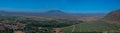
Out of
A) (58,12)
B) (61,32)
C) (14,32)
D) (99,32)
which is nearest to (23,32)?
(14,32)

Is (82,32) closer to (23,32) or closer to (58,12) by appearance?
(23,32)

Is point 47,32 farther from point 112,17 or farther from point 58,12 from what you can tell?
point 58,12

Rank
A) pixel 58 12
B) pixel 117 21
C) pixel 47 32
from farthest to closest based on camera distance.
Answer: pixel 58 12, pixel 117 21, pixel 47 32

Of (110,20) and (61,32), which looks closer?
(61,32)

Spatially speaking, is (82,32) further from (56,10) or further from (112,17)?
(56,10)

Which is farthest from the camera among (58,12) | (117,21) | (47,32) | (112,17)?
(58,12)

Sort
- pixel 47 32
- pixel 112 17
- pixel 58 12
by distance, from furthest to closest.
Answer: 1. pixel 58 12
2. pixel 112 17
3. pixel 47 32

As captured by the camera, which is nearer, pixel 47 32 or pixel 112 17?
pixel 47 32

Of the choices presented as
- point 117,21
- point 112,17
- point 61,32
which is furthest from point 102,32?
point 112,17
